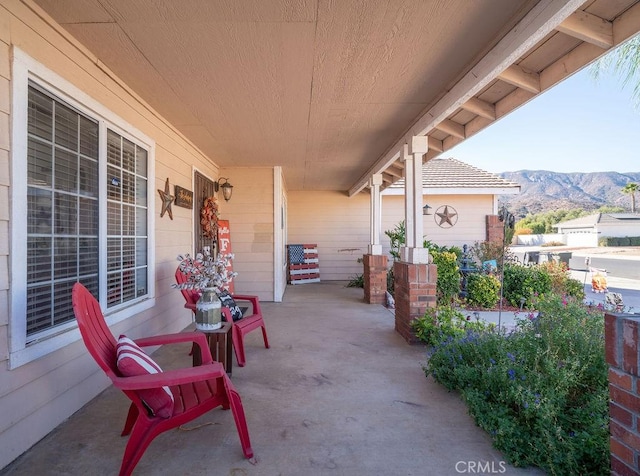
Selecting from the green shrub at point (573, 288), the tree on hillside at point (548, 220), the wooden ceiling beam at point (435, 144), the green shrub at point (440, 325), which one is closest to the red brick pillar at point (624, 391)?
the green shrub at point (440, 325)

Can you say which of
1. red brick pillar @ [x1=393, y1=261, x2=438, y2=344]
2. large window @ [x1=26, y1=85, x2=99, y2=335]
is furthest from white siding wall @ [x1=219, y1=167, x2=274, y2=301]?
large window @ [x1=26, y1=85, x2=99, y2=335]

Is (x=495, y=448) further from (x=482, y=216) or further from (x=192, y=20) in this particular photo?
(x=482, y=216)

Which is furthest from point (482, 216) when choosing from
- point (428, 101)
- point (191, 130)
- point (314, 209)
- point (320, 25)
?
point (320, 25)

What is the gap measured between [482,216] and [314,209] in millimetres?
4191

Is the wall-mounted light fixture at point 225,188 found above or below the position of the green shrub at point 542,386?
above

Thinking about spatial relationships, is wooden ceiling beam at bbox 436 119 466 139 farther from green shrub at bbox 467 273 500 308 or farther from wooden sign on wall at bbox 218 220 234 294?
wooden sign on wall at bbox 218 220 234 294

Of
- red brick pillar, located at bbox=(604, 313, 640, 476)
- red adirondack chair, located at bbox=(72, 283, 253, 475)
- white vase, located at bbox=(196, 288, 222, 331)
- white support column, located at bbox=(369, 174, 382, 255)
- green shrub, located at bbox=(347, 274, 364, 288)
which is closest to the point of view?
red brick pillar, located at bbox=(604, 313, 640, 476)

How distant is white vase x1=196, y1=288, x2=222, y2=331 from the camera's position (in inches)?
110

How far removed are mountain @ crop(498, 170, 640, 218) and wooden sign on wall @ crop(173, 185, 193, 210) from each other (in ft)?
229

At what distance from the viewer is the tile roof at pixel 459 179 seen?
8555mm

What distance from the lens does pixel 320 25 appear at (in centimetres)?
221

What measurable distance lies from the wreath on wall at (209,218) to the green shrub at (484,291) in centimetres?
430

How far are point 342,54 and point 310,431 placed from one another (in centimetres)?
251

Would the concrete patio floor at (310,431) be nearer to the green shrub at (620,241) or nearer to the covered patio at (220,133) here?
the covered patio at (220,133)
